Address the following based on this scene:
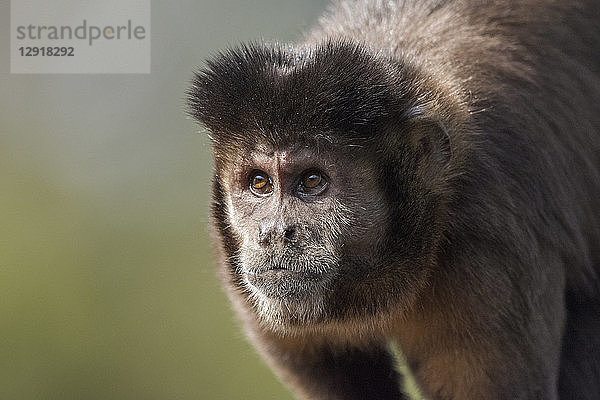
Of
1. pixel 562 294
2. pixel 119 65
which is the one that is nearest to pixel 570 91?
pixel 562 294

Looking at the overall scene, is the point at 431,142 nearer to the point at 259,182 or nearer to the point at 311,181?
the point at 311,181

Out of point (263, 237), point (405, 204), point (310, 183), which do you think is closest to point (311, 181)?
point (310, 183)

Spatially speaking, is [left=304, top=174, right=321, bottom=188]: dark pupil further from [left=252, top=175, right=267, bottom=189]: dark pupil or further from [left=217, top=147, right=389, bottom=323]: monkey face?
[left=252, top=175, right=267, bottom=189]: dark pupil

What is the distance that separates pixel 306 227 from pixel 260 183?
450 millimetres

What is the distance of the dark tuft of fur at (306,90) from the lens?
5.46 meters

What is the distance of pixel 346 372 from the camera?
651 centimetres

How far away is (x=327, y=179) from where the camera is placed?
Answer: 5566 millimetres

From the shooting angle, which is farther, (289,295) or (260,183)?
(260,183)

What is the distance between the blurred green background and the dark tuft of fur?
9.75 meters

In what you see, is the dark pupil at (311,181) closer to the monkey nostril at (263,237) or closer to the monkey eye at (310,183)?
the monkey eye at (310,183)

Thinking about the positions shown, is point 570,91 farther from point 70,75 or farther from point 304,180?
point 70,75

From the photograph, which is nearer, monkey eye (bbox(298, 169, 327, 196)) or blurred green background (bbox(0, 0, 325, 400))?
monkey eye (bbox(298, 169, 327, 196))

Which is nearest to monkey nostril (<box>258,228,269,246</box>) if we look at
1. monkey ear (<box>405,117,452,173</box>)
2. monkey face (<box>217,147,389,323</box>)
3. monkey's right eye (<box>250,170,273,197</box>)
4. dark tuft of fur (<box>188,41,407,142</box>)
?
monkey face (<box>217,147,389,323</box>)

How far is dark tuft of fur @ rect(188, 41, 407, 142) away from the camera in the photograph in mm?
5457
